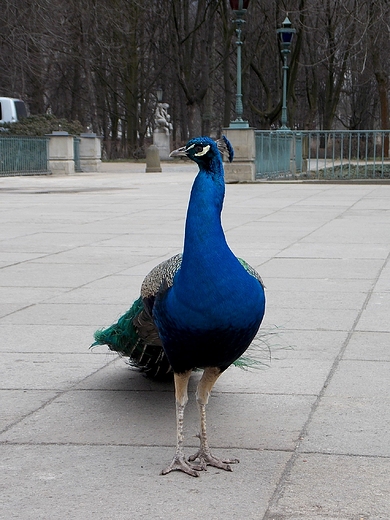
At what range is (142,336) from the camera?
187 inches

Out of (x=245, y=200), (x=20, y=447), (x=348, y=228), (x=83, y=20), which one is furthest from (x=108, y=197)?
(x=83, y=20)

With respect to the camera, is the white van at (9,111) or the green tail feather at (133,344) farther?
the white van at (9,111)

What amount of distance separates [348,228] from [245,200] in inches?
231

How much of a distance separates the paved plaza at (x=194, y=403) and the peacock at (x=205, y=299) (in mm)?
320

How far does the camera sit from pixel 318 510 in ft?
11.7

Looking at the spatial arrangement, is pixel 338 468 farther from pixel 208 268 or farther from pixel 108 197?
pixel 108 197

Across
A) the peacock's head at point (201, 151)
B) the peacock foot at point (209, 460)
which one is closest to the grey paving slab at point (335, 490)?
the peacock foot at point (209, 460)

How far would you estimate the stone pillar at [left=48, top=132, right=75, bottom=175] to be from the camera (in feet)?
105

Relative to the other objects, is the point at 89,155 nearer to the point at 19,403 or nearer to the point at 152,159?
the point at 152,159

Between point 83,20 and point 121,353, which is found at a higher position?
point 83,20

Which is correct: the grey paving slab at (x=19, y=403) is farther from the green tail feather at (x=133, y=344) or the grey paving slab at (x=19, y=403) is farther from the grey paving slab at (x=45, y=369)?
the green tail feather at (x=133, y=344)

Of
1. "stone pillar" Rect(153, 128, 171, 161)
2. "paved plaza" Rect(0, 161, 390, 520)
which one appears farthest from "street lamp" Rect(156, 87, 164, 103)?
"paved plaza" Rect(0, 161, 390, 520)

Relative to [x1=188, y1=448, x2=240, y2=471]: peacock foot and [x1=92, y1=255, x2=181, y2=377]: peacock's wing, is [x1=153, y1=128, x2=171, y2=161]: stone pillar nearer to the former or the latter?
[x1=92, y1=255, x2=181, y2=377]: peacock's wing

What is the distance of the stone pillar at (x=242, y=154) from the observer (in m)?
24.7
